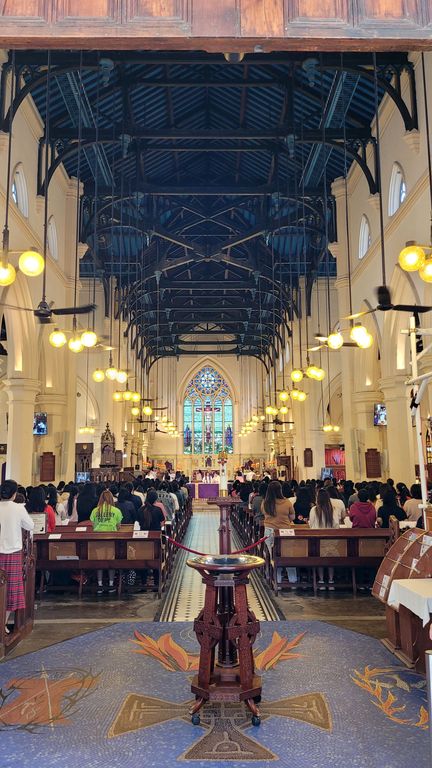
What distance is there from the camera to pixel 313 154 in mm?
13281

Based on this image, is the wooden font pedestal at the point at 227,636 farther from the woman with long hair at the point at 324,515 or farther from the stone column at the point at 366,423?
the stone column at the point at 366,423

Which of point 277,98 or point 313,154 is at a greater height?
point 277,98

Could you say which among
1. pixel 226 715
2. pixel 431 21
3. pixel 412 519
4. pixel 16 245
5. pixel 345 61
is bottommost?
pixel 226 715

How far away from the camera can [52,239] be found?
13.6 m

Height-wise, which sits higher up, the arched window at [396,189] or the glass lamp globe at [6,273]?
the arched window at [396,189]

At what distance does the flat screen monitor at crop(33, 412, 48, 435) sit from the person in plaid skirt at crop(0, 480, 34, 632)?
9020 mm

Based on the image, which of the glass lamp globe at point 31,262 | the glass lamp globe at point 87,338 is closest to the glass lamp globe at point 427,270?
the glass lamp globe at point 31,262

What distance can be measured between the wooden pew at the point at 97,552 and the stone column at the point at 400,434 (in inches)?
249

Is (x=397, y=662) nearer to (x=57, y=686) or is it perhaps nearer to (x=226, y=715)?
(x=226, y=715)

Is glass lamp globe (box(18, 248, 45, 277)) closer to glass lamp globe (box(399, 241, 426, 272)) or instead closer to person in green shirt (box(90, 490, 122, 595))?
person in green shirt (box(90, 490, 122, 595))

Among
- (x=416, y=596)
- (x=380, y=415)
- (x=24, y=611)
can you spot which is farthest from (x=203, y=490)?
(x=416, y=596)

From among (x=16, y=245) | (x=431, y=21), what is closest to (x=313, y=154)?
(x=16, y=245)

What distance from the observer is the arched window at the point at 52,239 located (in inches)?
520

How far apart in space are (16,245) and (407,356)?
27.0ft
